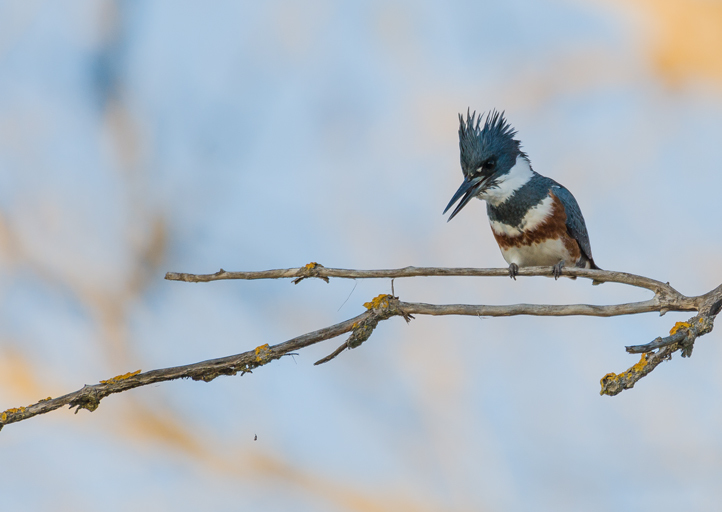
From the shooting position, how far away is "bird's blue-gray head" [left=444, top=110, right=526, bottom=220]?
11.6 feet

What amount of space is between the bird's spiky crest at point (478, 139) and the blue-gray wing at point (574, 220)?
0.37 meters

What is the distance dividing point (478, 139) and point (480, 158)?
120 millimetres

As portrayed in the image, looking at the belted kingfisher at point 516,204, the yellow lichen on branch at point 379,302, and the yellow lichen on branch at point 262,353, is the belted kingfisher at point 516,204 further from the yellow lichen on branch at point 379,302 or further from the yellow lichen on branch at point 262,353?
the yellow lichen on branch at point 262,353

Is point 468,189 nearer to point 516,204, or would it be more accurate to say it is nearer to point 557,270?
point 516,204

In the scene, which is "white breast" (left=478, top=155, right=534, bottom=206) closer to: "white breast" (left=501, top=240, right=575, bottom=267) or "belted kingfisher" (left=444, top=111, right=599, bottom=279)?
"belted kingfisher" (left=444, top=111, right=599, bottom=279)

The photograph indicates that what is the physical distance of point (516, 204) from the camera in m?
3.58

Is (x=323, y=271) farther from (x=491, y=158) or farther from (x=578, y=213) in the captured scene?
(x=578, y=213)

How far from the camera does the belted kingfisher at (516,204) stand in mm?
3547

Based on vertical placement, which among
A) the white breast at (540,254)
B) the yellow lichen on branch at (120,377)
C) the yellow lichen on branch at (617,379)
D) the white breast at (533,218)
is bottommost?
the yellow lichen on branch at (120,377)

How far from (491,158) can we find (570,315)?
1497 millimetres

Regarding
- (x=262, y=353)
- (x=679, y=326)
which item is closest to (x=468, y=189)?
(x=679, y=326)

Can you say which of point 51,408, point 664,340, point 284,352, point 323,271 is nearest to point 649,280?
Answer: point 664,340

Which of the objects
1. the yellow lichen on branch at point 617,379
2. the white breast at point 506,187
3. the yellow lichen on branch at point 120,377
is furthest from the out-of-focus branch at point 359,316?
the white breast at point 506,187

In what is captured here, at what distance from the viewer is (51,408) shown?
2301 mm
